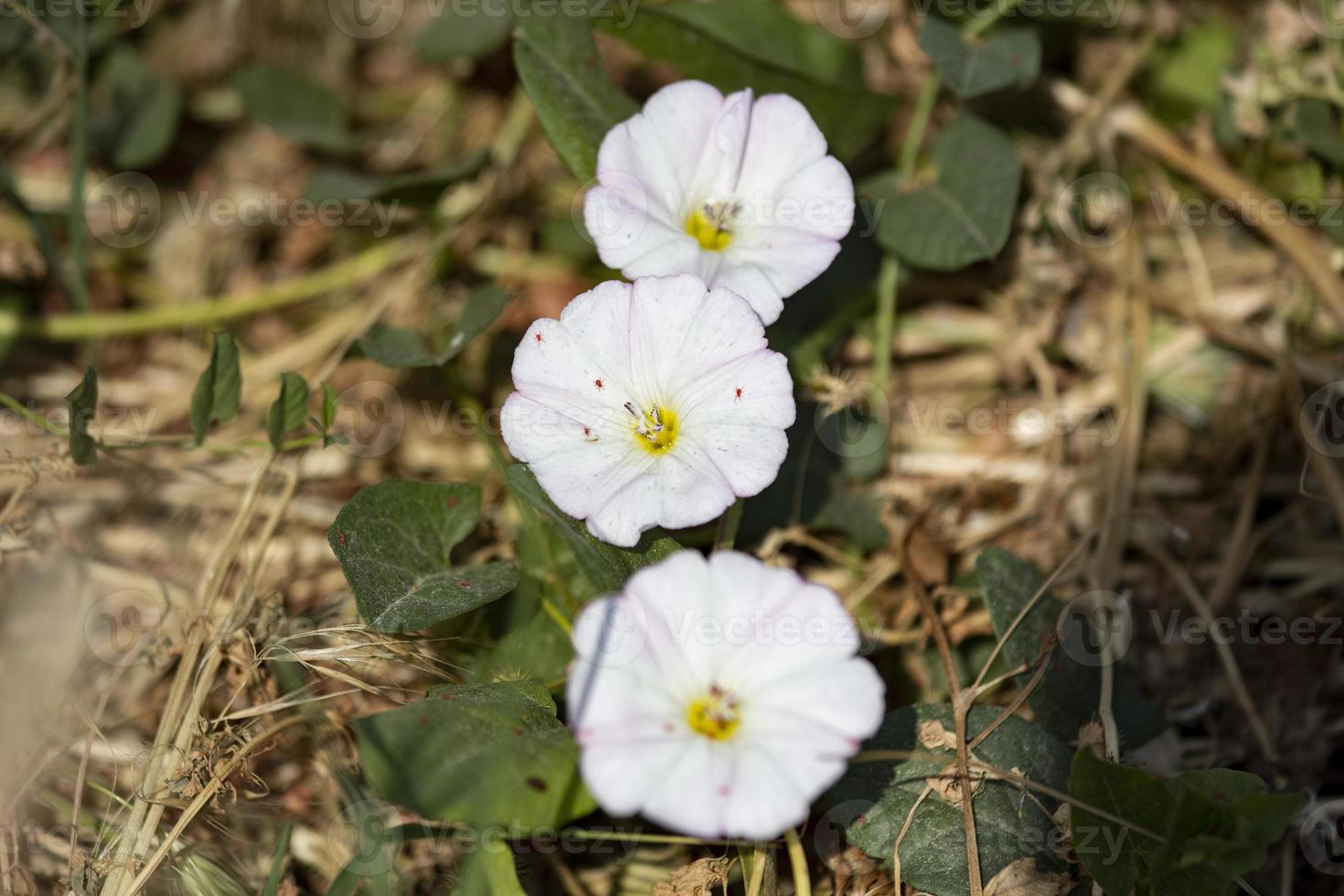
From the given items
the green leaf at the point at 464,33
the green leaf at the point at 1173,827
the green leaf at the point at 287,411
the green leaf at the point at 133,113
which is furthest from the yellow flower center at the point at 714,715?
the green leaf at the point at 133,113

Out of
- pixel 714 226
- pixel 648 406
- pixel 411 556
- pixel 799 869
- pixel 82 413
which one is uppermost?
pixel 714 226

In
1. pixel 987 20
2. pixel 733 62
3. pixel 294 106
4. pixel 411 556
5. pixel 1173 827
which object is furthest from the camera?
pixel 294 106

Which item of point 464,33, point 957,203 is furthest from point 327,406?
point 957,203

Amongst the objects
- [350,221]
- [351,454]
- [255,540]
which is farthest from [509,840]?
[350,221]

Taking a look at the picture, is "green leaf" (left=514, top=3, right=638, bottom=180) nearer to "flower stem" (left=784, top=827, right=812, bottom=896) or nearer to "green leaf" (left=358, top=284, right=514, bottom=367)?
"green leaf" (left=358, top=284, right=514, bottom=367)

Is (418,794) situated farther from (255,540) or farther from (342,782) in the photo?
(255,540)

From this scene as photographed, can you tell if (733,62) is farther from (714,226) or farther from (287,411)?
(287,411)

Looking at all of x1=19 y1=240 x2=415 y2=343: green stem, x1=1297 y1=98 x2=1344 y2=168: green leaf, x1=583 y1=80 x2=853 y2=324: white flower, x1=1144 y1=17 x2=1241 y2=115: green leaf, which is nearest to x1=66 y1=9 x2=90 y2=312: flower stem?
x1=19 y1=240 x2=415 y2=343: green stem
